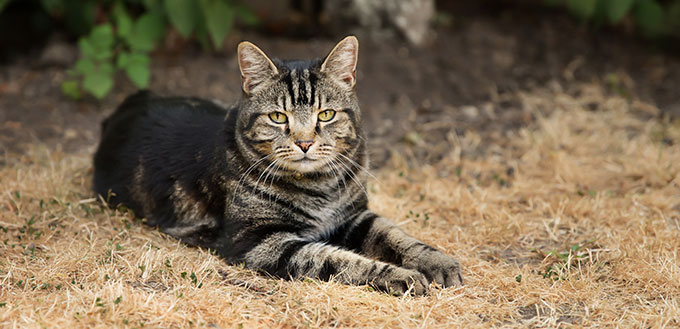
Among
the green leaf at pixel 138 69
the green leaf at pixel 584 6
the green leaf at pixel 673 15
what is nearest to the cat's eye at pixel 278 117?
the green leaf at pixel 138 69

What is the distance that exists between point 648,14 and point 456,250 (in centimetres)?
407

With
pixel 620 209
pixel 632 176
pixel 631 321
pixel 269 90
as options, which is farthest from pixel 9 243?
pixel 632 176

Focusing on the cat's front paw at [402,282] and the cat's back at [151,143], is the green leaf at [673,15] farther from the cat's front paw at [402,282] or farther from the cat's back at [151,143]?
the cat's front paw at [402,282]

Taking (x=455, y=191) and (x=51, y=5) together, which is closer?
(x=455, y=191)

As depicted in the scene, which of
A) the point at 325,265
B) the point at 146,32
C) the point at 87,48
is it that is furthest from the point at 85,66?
the point at 325,265

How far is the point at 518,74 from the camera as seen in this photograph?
6.49 metres

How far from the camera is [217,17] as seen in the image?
562 cm

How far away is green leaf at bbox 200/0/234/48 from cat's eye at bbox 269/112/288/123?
252 cm

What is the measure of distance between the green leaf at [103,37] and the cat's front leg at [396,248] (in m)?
3.00

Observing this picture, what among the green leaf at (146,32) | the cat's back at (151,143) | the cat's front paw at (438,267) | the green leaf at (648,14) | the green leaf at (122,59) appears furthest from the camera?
the green leaf at (648,14)

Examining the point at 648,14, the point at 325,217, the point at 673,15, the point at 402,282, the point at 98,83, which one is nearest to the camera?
the point at 402,282

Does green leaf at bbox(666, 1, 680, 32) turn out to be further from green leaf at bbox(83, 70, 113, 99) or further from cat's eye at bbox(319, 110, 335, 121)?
green leaf at bbox(83, 70, 113, 99)

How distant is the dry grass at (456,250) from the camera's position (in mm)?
2740

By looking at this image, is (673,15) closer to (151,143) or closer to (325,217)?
(325,217)
